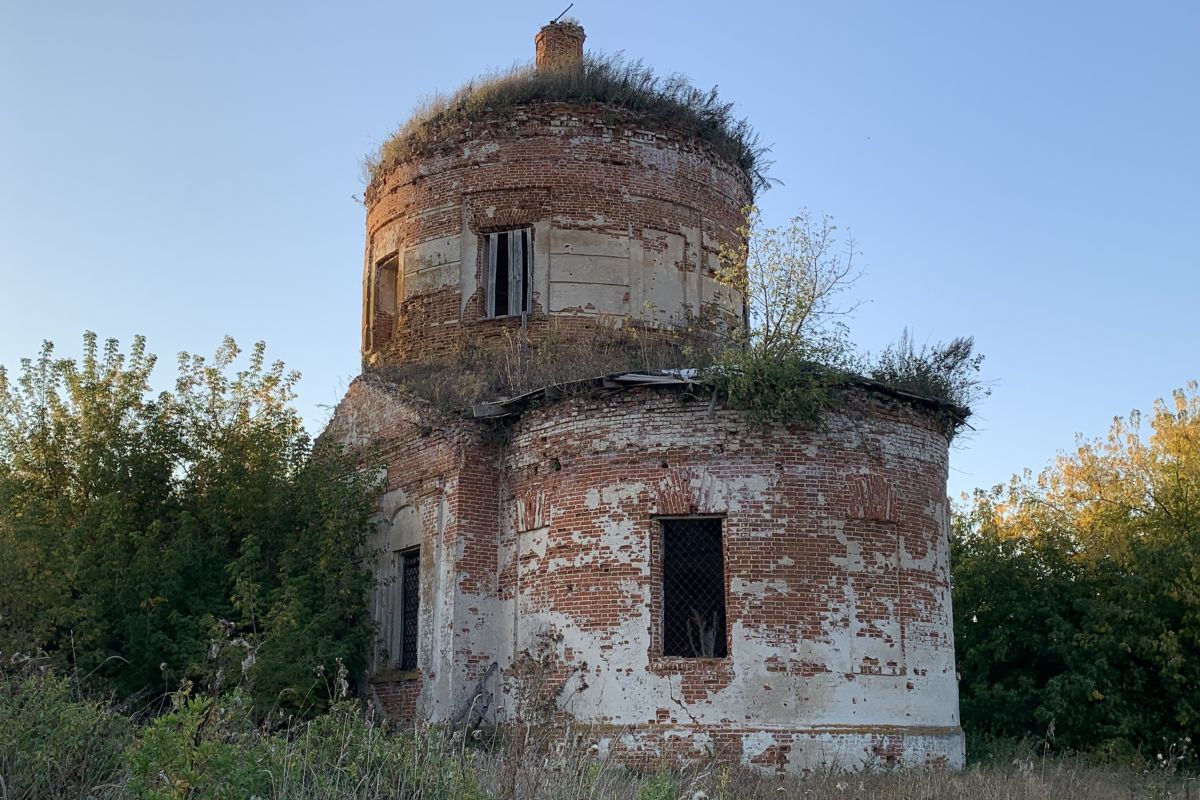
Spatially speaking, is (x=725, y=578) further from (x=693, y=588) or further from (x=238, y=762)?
(x=238, y=762)

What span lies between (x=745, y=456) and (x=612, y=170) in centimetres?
567

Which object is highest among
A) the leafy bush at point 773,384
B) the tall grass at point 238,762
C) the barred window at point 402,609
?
the leafy bush at point 773,384

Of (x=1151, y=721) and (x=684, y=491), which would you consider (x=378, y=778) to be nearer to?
(x=684, y=491)

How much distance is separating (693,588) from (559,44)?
381 inches

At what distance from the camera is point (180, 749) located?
5.43 meters

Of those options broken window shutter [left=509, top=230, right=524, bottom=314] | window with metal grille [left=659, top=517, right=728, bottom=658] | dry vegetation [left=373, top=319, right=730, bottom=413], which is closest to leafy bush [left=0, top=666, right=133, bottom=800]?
window with metal grille [left=659, top=517, right=728, bottom=658]

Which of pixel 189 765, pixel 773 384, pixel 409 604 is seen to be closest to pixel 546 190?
pixel 773 384

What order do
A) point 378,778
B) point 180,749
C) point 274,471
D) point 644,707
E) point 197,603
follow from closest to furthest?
1. point 180,749
2. point 378,778
3. point 644,707
4. point 197,603
5. point 274,471

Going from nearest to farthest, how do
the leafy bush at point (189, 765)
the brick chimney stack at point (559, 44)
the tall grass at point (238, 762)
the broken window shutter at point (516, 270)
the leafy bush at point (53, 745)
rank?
the leafy bush at point (189, 765) < the tall grass at point (238, 762) < the leafy bush at point (53, 745) < the broken window shutter at point (516, 270) < the brick chimney stack at point (559, 44)

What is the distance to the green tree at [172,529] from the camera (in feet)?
41.0

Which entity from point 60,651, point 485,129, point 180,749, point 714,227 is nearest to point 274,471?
point 60,651

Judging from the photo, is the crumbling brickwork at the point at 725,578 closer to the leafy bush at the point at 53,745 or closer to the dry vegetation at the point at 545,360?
the dry vegetation at the point at 545,360

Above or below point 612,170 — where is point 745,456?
below

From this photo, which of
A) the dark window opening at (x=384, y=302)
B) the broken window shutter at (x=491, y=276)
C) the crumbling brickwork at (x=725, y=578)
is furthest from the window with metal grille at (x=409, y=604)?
the dark window opening at (x=384, y=302)
